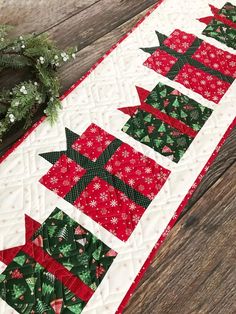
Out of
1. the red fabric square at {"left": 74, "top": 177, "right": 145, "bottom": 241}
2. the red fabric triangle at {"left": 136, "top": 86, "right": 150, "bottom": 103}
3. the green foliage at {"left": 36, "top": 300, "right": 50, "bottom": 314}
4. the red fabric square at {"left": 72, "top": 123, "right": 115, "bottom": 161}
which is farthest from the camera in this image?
the red fabric triangle at {"left": 136, "top": 86, "right": 150, "bottom": 103}

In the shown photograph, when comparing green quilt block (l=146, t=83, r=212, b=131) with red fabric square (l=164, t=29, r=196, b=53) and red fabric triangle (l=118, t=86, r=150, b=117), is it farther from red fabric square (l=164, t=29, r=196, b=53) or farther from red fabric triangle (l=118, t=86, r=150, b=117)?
red fabric square (l=164, t=29, r=196, b=53)

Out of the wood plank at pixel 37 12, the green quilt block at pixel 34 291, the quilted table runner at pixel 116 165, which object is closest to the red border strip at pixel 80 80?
the quilted table runner at pixel 116 165

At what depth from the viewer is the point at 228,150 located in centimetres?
120

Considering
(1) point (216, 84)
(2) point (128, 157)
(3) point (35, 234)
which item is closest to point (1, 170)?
(3) point (35, 234)

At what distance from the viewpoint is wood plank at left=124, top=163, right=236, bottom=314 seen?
38.1 inches

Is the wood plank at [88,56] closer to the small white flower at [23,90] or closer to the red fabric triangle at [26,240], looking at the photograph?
the small white flower at [23,90]

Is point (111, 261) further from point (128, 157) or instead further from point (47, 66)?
point (47, 66)

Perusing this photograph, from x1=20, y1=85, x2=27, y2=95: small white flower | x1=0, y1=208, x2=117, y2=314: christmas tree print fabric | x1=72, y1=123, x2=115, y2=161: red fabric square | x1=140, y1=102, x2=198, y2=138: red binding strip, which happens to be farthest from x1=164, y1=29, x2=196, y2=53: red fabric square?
x1=0, y1=208, x2=117, y2=314: christmas tree print fabric

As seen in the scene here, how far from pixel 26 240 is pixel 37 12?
0.91 metres

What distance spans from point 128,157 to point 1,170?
37cm

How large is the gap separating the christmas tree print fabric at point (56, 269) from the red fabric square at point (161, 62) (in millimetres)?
606

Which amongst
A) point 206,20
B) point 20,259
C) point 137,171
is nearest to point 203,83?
point 206,20

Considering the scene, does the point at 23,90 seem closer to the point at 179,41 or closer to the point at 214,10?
the point at 179,41

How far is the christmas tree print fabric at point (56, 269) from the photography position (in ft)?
2.96
